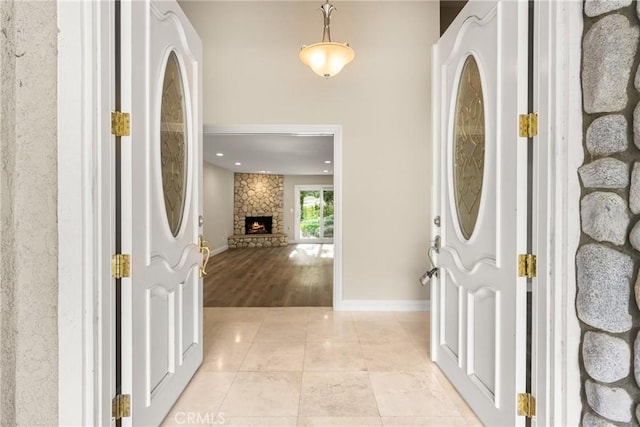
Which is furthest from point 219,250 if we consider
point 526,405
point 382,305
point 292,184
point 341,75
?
point 526,405

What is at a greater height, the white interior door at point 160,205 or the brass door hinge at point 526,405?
the white interior door at point 160,205

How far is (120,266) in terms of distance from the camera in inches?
50.8

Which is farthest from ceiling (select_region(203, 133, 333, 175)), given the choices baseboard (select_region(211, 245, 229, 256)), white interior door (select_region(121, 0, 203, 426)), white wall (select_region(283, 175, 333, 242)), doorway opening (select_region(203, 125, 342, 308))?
white interior door (select_region(121, 0, 203, 426))

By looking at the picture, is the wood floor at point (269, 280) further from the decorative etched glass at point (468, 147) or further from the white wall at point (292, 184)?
the white wall at point (292, 184)

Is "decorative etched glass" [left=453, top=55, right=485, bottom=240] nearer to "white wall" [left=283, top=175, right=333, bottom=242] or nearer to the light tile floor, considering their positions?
the light tile floor

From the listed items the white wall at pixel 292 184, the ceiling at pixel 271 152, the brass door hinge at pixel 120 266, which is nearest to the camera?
the brass door hinge at pixel 120 266

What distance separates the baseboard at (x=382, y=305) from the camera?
343 cm

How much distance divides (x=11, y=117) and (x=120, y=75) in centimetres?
44

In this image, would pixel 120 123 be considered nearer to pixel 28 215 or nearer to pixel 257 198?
pixel 28 215

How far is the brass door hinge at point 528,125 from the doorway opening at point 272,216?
86.7 inches

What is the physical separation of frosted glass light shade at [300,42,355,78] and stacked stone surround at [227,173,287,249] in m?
7.96

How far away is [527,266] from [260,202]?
33.0ft

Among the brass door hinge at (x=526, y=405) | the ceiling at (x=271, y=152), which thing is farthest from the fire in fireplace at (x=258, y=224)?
the brass door hinge at (x=526, y=405)

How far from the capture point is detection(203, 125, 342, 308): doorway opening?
12.0ft
